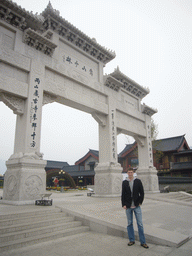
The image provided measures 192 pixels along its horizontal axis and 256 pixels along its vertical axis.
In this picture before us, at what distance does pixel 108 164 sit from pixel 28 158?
504 cm

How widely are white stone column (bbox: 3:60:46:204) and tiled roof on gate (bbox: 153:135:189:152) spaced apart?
20.1 m

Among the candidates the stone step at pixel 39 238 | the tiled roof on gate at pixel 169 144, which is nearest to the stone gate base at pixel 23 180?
the stone step at pixel 39 238

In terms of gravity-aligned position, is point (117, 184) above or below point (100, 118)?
below

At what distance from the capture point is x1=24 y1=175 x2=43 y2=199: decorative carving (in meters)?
6.96

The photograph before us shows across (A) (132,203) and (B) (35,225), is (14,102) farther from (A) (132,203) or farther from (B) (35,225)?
(A) (132,203)

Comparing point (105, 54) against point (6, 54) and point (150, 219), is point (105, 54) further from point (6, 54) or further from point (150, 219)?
point (150, 219)

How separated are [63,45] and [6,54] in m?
3.57

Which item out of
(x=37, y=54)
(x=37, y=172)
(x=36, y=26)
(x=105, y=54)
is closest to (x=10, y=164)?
(x=37, y=172)

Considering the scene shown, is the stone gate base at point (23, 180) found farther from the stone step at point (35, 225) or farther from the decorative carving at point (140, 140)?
the decorative carving at point (140, 140)

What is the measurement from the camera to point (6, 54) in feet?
25.2

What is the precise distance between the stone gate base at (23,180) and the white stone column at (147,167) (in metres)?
9.03

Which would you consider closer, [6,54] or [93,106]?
[6,54]

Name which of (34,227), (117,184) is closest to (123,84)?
(117,184)

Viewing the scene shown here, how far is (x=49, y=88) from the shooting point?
8.90 m
